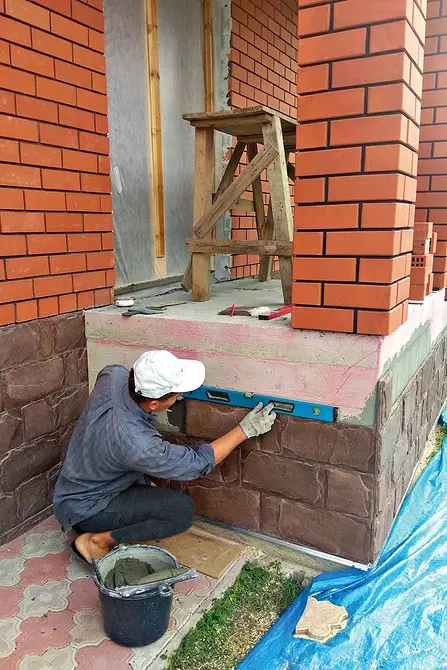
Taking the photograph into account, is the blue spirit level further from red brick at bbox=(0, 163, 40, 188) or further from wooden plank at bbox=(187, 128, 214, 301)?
red brick at bbox=(0, 163, 40, 188)

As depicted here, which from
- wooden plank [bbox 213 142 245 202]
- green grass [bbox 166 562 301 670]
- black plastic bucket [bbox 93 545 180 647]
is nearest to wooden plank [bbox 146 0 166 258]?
wooden plank [bbox 213 142 245 202]

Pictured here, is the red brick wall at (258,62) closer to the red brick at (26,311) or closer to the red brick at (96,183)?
the red brick at (96,183)

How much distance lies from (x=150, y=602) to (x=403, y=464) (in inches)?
62.5

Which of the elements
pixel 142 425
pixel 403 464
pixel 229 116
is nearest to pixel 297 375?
pixel 142 425

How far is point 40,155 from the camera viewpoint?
8.48 feet

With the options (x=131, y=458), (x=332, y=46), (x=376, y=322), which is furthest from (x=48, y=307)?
(x=332, y=46)

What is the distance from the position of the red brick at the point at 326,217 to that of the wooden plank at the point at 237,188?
0.72m

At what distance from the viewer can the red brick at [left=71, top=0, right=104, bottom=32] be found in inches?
108

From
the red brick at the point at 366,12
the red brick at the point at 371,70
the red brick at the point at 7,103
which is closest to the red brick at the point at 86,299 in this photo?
the red brick at the point at 7,103

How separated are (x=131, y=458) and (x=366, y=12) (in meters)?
1.95

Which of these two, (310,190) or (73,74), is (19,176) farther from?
(310,190)

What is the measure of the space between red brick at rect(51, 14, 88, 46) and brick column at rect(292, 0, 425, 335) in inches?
47.8

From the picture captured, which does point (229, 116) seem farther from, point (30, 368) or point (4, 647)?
point (4, 647)

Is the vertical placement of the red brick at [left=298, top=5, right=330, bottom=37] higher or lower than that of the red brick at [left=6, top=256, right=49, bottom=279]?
higher
